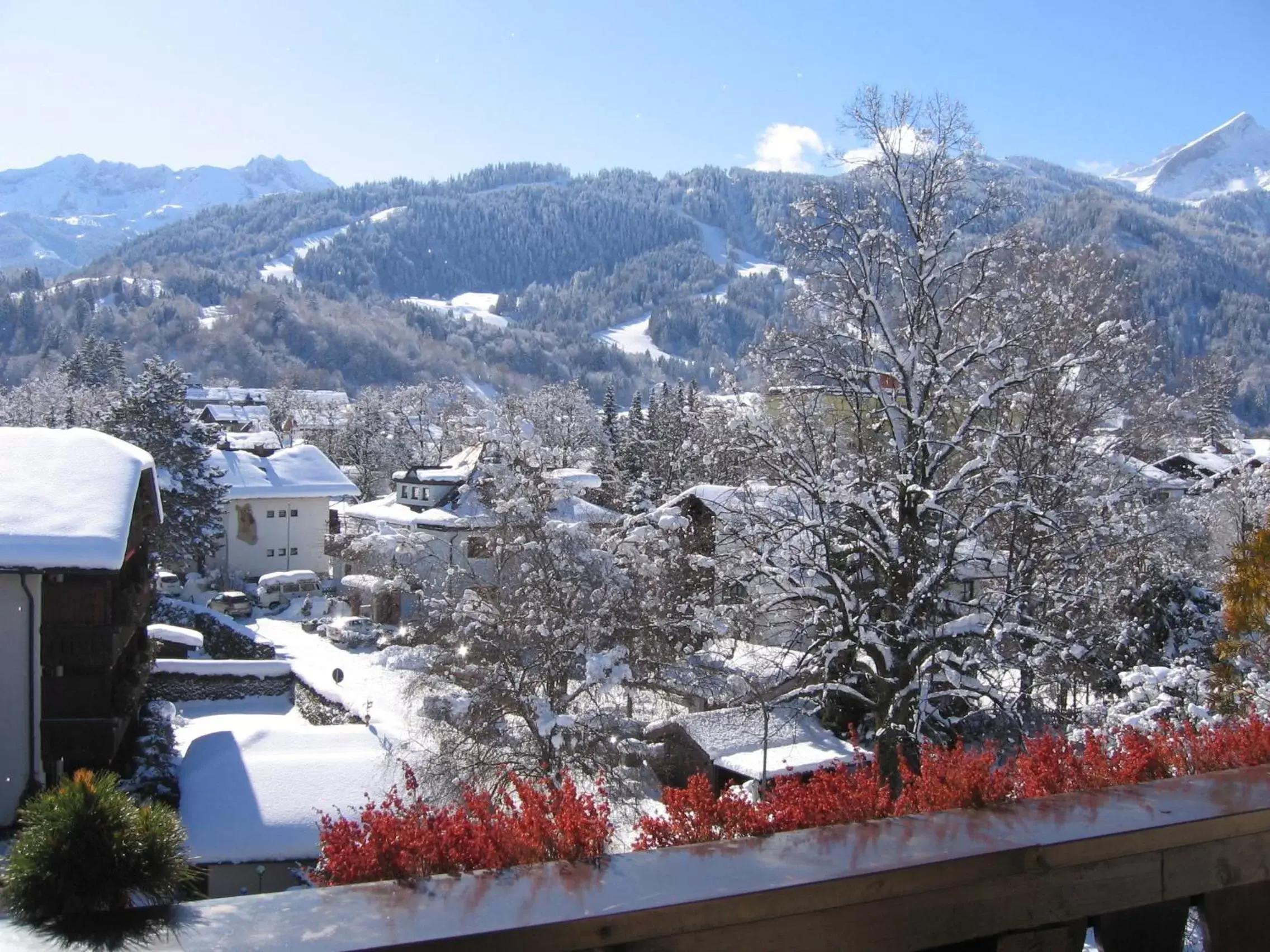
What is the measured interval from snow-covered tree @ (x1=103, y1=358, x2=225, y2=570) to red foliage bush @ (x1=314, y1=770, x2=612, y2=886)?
36625 mm

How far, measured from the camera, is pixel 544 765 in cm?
1458

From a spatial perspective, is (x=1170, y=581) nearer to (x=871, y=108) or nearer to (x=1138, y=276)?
(x=1138, y=276)

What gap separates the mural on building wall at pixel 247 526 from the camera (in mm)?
44375

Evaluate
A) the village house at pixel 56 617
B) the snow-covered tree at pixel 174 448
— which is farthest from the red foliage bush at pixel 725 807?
the snow-covered tree at pixel 174 448

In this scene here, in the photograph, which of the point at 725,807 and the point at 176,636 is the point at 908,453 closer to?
the point at 725,807

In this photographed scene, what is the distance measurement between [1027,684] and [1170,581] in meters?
9.96

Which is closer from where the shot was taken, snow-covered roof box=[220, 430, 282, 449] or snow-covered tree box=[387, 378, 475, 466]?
snow-covered roof box=[220, 430, 282, 449]

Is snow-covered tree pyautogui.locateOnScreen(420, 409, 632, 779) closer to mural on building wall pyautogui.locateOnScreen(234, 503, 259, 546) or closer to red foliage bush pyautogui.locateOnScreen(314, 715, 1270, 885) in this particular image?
red foliage bush pyautogui.locateOnScreen(314, 715, 1270, 885)

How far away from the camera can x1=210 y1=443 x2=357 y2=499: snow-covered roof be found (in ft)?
144

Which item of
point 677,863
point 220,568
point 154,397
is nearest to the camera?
point 677,863

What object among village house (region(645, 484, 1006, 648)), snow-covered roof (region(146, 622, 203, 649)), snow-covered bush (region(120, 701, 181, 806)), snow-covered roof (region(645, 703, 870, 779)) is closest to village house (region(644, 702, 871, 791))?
snow-covered roof (region(645, 703, 870, 779))

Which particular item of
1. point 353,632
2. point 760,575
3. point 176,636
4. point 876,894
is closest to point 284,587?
point 353,632

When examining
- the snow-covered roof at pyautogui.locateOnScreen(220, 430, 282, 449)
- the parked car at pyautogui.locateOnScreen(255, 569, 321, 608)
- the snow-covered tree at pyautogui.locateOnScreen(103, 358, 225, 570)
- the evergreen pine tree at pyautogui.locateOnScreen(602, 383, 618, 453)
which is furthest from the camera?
the evergreen pine tree at pyautogui.locateOnScreen(602, 383, 618, 453)

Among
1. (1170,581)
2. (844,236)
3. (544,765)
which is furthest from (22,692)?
(1170,581)
